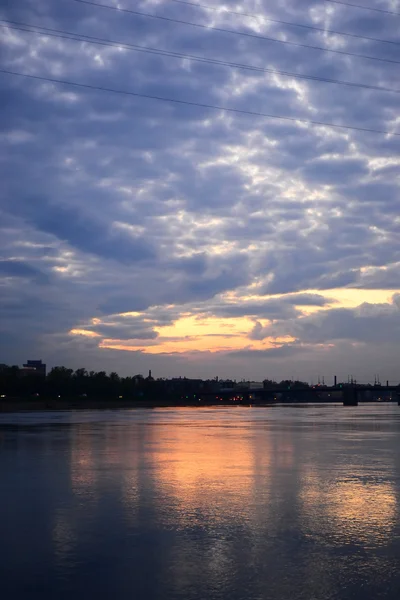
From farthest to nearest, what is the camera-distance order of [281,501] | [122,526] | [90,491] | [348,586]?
1. [90,491]
2. [281,501]
3. [122,526]
4. [348,586]

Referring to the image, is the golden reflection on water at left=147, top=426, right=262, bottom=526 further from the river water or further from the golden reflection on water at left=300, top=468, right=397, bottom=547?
the golden reflection on water at left=300, top=468, right=397, bottom=547

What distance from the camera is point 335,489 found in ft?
67.7

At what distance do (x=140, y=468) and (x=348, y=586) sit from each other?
16.5m

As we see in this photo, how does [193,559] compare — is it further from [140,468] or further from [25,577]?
[140,468]

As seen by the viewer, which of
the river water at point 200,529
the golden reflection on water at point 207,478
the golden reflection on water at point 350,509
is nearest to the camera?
the river water at point 200,529

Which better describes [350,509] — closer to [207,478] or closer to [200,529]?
[200,529]

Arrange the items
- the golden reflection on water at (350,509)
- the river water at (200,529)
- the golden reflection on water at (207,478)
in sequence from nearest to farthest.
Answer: the river water at (200,529) < the golden reflection on water at (350,509) < the golden reflection on water at (207,478)

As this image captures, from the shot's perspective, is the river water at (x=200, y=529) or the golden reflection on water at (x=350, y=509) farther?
the golden reflection on water at (x=350, y=509)

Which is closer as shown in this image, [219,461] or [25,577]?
[25,577]

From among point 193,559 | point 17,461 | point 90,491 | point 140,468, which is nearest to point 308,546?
point 193,559

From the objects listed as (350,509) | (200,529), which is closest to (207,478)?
(350,509)

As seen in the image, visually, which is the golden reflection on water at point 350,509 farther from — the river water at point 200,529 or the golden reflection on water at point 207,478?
the golden reflection on water at point 207,478

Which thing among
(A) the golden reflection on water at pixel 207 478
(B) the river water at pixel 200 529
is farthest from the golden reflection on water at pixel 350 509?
(A) the golden reflection on water at pixel 207 478

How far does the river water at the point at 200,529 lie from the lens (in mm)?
11031
